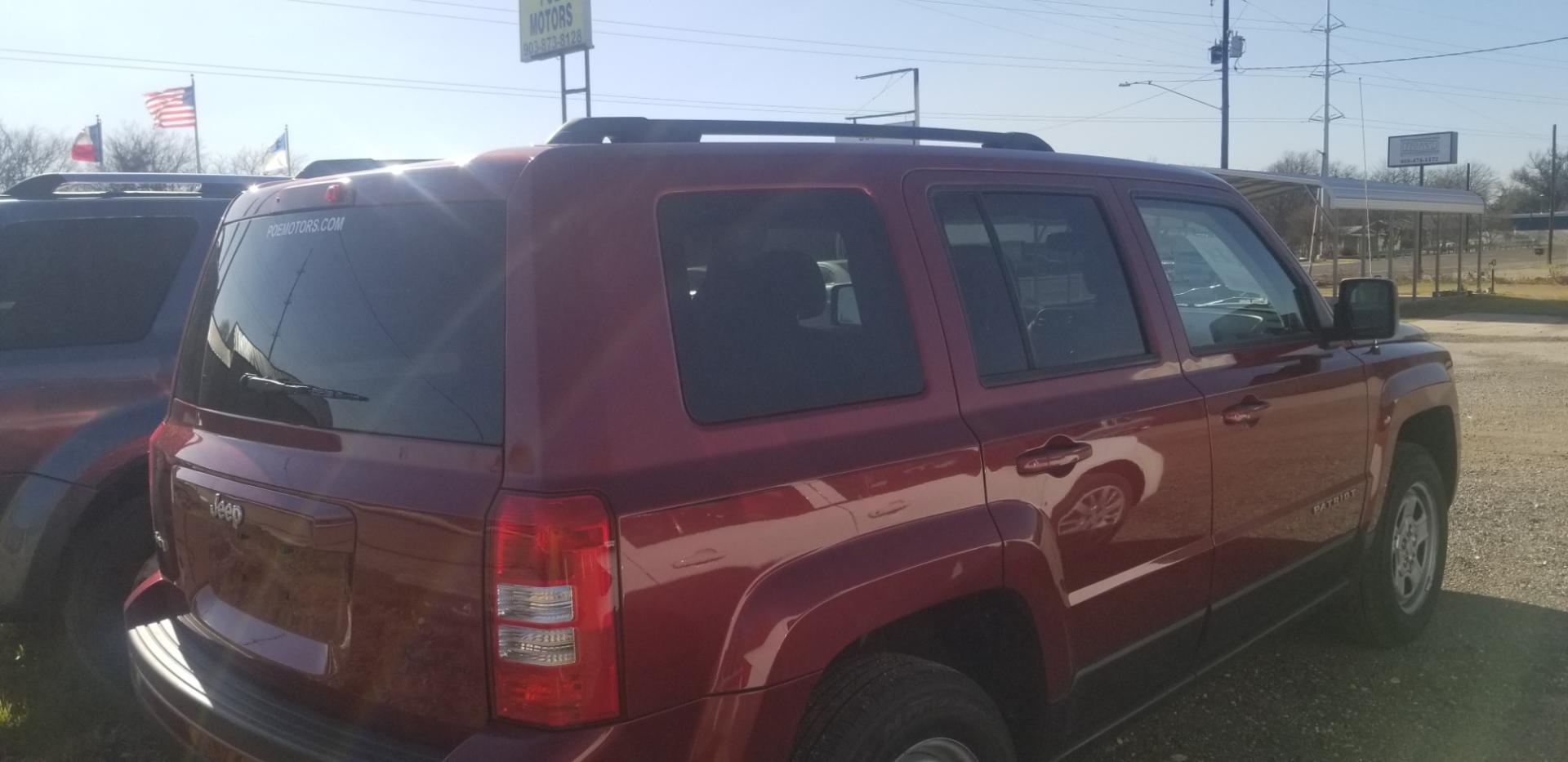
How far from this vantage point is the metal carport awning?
829 inches

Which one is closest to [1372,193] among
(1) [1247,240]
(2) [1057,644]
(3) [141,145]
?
(1) [1247,240]

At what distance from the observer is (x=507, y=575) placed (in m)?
1.98

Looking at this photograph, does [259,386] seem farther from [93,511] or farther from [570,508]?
[93,511]

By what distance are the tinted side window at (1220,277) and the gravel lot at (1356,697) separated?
1072mm

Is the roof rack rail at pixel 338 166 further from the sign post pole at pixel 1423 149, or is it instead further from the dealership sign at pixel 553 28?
the sign post pole at pixel 1423 149

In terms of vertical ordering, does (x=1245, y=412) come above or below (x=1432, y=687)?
above

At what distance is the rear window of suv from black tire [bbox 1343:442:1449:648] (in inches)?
140

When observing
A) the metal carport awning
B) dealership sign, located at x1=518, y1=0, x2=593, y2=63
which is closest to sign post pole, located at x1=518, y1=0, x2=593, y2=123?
dealership sign, located at x1=518, y1=0, x2=593, y2=63

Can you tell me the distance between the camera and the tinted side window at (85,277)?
13.6 feet

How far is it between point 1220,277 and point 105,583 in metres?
3.98

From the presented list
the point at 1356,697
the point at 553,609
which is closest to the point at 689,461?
the point at 553,609

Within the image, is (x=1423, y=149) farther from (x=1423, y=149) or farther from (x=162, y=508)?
(x=162, y=508)

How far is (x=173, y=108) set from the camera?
24484 millimetres

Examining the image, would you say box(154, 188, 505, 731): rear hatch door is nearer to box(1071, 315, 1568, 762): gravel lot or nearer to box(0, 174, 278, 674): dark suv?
box(0, 174, 278, 674): dark suv
